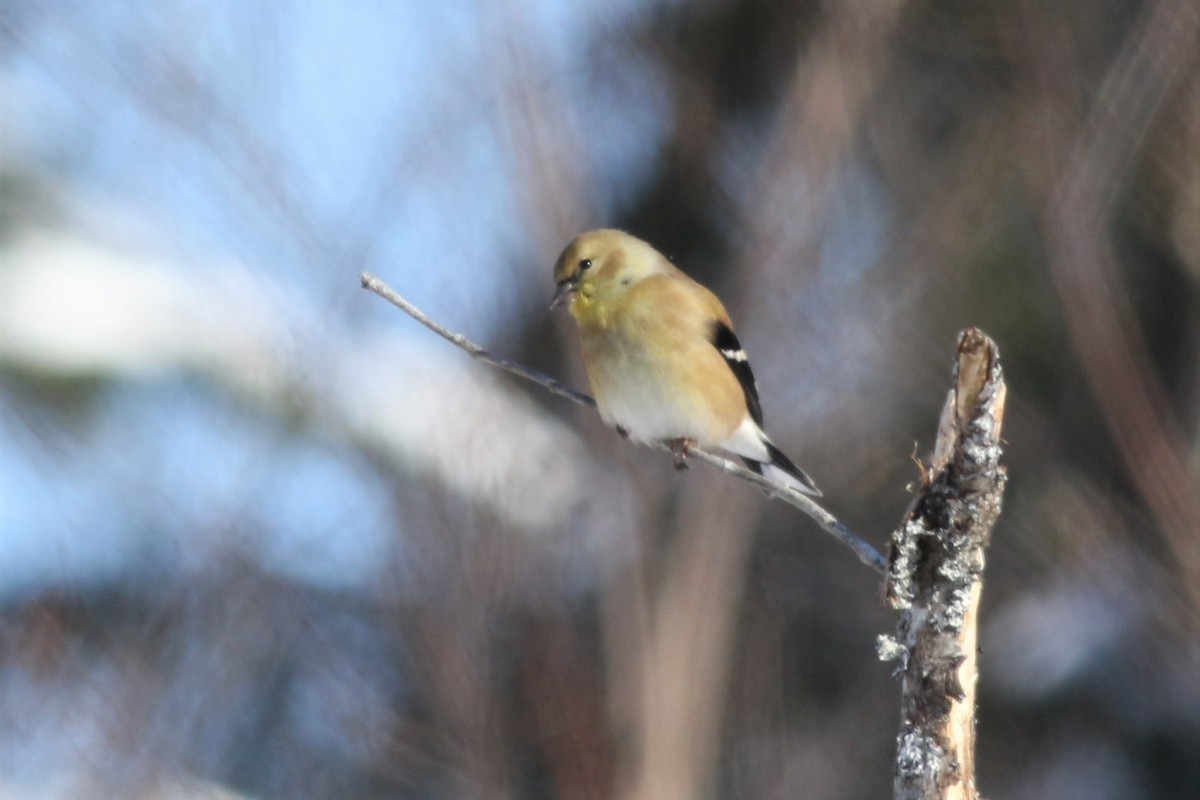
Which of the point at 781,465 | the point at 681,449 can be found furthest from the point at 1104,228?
the point at 681,449

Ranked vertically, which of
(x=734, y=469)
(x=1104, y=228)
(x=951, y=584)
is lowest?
(x=951, y=584)

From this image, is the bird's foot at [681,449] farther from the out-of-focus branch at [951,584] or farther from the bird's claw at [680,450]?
the out-of-focus branch at [951,584]

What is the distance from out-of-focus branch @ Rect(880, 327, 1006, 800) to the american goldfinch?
1.57 metres

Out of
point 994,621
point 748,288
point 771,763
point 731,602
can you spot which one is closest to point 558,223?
point 748,288

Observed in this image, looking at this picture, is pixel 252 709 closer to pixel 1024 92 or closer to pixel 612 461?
pixel 612 461

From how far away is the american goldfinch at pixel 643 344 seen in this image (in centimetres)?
306

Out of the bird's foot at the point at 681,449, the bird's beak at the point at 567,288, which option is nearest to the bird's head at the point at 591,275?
the bird's beak at the point at 567,288

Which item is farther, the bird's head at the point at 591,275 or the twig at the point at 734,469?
the bird's head at the point at 591,275

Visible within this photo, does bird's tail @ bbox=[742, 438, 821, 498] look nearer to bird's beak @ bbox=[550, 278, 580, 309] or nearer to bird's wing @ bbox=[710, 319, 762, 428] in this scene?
bird's wing @ bbox=[710, 319, 762, 428]

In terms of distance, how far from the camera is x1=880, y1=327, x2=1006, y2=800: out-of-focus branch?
1.39 metres

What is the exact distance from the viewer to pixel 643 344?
305 centimetres

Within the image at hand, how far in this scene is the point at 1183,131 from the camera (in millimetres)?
4676

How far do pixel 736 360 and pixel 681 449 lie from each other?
1.26 feet

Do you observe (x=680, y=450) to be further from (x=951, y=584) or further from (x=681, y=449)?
(x=951, y=584)
